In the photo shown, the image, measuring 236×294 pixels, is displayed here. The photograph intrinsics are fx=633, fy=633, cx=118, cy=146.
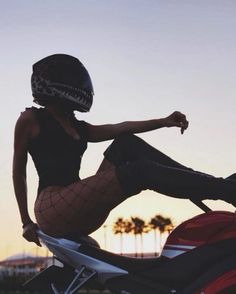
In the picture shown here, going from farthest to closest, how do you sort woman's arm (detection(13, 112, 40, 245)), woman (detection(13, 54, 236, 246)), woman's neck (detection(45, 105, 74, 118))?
woman's neck (detection(45, 105, 74, 118))
woman's arm (detection(13, 112, 40, 245))
woman (detection(13, 54, 236, 246))

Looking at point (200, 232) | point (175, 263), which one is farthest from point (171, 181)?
point (175, 263)

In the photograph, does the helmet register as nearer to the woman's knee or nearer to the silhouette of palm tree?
the woman's knee

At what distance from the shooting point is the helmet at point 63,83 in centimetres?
396

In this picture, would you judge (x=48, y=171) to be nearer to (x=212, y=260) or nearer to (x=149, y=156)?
(x=149, y=156)

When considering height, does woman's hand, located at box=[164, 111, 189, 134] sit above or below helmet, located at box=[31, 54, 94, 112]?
below

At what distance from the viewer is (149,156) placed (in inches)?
145

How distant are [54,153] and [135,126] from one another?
0.67m

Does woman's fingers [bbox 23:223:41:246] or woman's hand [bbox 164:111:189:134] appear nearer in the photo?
woman's fingers [bbox 23:223:41:246]

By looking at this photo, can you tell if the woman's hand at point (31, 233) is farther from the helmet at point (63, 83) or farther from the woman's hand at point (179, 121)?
the woman's hand at point (179, 121)

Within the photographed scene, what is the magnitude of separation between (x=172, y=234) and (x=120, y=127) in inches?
45.9

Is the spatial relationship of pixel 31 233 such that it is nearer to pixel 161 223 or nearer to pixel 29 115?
pixel 29 115

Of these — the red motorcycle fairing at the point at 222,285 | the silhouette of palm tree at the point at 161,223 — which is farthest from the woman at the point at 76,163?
the silhouette of palm tree at the point at 161,223

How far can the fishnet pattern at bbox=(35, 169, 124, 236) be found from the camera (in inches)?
140

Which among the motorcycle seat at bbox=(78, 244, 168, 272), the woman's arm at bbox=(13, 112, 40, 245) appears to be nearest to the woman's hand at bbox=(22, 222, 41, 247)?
the woman's arm at bbox=(13, 112, 40, 245)
